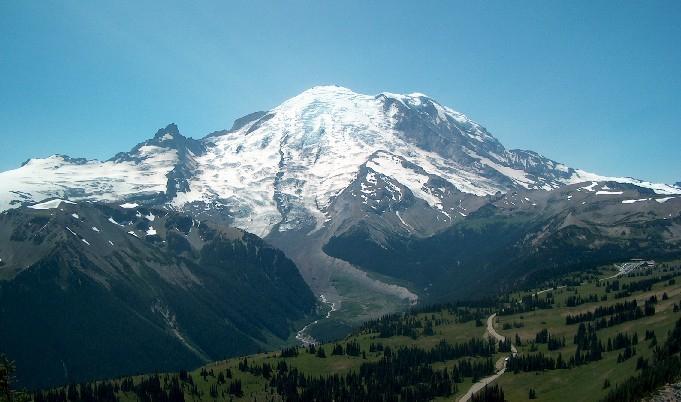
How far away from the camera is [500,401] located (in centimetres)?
19488

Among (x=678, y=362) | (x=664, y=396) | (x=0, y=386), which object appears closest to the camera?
(x=0, y=386)

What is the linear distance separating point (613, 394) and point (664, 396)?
2439 centimetres

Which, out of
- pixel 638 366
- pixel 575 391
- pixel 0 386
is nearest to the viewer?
pixel 0 386

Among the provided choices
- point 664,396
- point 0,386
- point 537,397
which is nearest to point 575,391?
point 537,397

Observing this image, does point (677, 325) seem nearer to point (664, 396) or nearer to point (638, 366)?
point (638, 366)

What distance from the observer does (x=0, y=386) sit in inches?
2406

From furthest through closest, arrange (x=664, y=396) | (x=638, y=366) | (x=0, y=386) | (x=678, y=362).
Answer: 1. (x=638, y=366)
2. (x=678, y=362)
3. (x=664, y=396)
4. (x=0, y=386)

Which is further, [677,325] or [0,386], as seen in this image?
→ [677,325]

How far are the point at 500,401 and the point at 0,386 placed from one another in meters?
159

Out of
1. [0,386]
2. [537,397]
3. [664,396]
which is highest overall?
[0,386]

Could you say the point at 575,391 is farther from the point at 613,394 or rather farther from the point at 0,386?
the point at 0,386

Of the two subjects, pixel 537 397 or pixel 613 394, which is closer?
pixel 613 394

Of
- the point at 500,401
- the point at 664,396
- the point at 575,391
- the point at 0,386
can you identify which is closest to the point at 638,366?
the point at 575,391

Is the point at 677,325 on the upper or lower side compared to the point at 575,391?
upper
